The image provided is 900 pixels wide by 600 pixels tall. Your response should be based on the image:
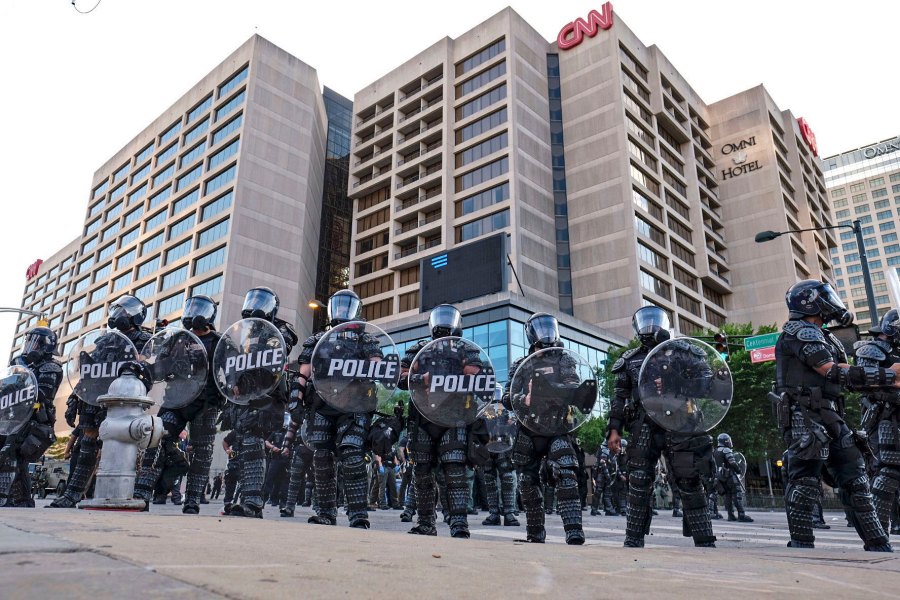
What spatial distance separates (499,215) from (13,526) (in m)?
47.2

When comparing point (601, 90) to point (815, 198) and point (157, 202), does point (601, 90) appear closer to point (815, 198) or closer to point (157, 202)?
A: point (815, 198)

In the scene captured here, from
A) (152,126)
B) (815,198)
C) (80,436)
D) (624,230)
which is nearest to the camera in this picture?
(80,436)

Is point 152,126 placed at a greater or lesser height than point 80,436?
greater

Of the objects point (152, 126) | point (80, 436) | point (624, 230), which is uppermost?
point (152, 126)

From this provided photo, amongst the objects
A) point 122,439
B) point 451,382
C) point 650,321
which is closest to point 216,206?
point 122,439

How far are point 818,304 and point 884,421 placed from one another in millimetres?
1992

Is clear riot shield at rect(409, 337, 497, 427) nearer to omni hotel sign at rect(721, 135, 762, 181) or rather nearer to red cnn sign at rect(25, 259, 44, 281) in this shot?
omni hotel sign at rect(721, 135, 762, 181)

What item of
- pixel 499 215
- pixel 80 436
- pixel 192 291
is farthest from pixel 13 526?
pixel 192 291

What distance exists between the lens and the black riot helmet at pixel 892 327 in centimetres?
696

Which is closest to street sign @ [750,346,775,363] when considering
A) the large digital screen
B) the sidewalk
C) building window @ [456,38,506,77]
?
the sidewalk

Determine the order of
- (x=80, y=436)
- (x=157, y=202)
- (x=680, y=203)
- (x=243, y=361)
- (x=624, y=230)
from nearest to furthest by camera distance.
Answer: (x=243, y=361), (x=80, y=436), (x=624, y=230), (x=680, y=203), (x=157, y=202)

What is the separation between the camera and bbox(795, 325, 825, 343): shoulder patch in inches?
203

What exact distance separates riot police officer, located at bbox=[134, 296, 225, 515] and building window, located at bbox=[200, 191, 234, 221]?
47.5 m

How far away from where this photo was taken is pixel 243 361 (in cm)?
649
